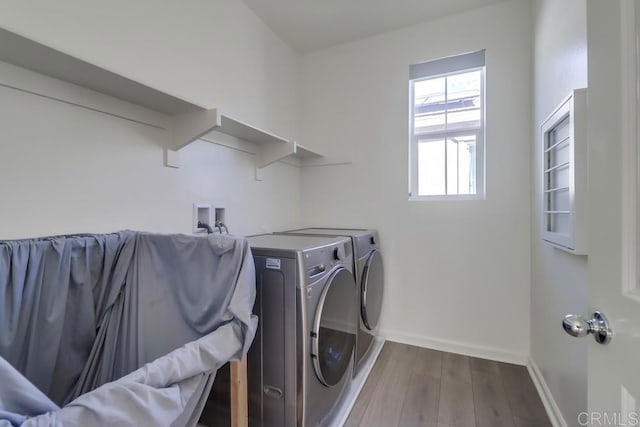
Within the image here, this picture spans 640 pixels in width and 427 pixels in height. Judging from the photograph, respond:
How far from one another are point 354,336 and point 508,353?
4.01 feet

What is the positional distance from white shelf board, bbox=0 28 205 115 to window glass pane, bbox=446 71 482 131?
74.3 inches

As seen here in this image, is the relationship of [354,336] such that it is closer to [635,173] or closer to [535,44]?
Result: [635,173]

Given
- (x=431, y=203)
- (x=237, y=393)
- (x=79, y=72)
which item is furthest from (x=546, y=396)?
(x=79, y=72)

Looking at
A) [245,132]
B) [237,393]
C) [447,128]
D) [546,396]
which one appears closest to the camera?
[237,393]

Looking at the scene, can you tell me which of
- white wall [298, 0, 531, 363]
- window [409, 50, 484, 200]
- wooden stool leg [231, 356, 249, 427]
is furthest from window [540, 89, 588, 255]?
wooden stool leg [231, 356, 249, 427]

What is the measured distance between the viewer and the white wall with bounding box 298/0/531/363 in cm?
198

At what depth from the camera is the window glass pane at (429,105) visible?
2258 mm

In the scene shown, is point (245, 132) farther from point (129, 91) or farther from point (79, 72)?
point (79, 72)

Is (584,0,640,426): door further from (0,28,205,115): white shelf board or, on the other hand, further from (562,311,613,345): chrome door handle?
(0,28,205,115): white shelf board

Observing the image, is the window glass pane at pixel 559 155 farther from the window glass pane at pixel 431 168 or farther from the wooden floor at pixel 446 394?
the wooden floor at pixel 446 394

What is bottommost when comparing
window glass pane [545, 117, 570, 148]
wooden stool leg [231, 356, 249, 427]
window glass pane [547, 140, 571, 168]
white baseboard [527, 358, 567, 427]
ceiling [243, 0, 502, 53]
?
white baseboard [527, 358, 567, 427]

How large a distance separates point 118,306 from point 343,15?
2331mm

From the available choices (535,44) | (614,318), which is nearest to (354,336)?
(614,318)

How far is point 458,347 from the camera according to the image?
2.13 m
